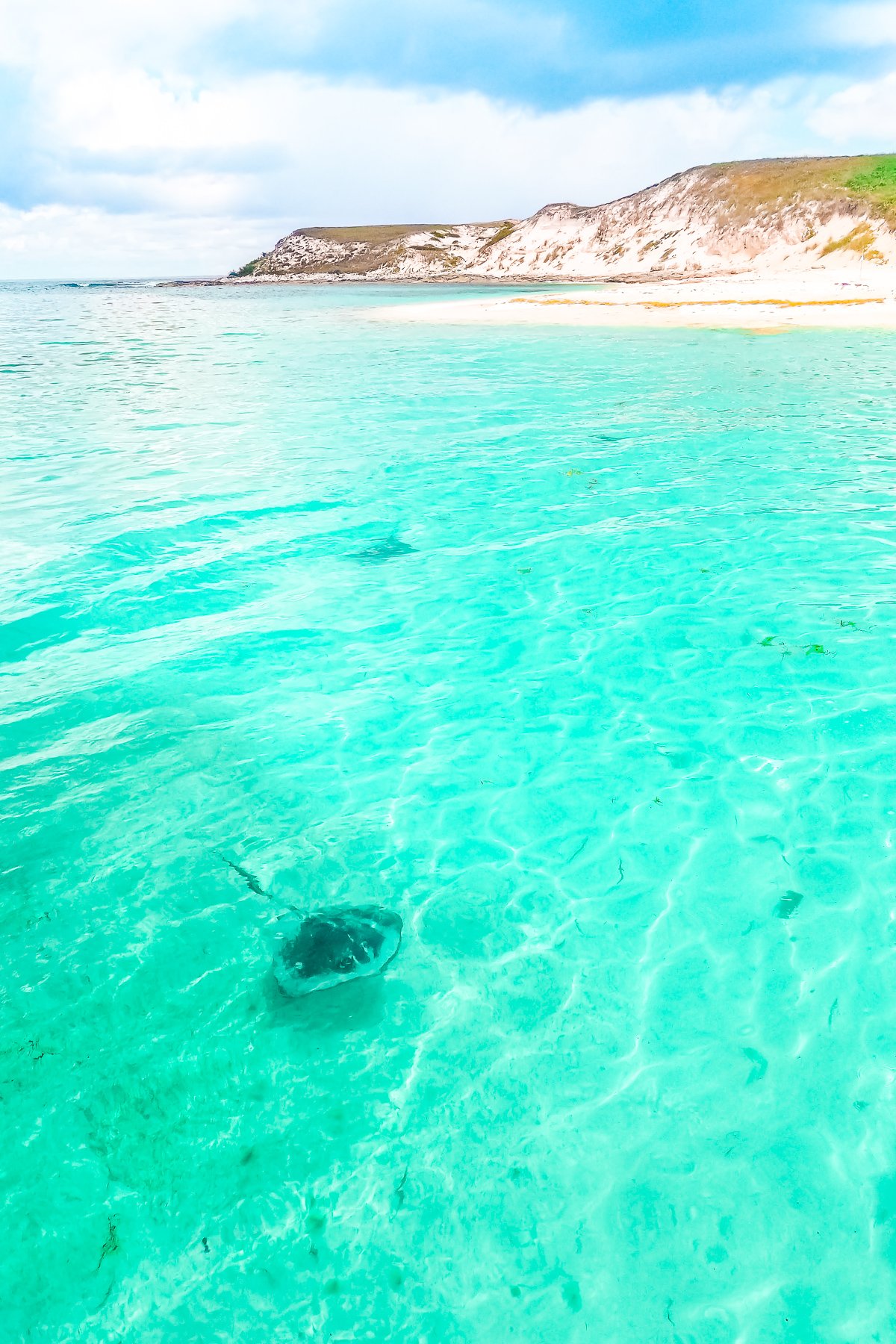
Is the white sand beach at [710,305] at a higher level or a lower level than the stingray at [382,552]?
higher

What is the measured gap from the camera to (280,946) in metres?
5.53

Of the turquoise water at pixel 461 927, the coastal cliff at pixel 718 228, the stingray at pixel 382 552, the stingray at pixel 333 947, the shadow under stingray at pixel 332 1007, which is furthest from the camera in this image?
the coastal cliff at pixel 718 228

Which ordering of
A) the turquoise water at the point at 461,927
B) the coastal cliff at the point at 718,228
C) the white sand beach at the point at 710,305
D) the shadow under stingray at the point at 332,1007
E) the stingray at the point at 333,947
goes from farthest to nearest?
the coastal cliff at the point at 718,228, the white sand beach at the point at 710,305, the stingray at the point at 333,947, the shadow under stingray at the point at 332,1007, the turquoise water at the point at 461,927

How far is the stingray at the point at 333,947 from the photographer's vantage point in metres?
5.29

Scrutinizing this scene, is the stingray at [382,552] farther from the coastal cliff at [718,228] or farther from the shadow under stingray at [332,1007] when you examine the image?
the coastal cliff at [718,228]

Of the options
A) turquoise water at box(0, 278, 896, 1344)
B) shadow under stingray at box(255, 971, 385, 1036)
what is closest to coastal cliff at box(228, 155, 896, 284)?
turquoise water at box(0, 278, 896, 1344)

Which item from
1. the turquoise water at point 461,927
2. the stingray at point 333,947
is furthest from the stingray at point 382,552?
the stingray at point 333,947

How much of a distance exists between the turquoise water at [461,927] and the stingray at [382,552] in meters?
0.21

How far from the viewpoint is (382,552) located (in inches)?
Result: 513

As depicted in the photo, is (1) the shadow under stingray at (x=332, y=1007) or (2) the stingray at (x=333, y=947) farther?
(2) the stingray at (x=333, y=947)

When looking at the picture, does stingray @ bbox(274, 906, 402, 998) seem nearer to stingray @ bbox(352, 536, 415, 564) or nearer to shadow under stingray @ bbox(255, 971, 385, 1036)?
shadow under stingray @ bbox(255, 971, 385, 1036)

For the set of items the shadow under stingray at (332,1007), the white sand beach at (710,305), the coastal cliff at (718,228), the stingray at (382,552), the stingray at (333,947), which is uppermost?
the coastal cliff at (718,228)

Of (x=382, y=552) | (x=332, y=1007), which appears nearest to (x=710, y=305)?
(x=382, y=552)

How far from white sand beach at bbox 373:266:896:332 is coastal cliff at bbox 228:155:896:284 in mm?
9309
